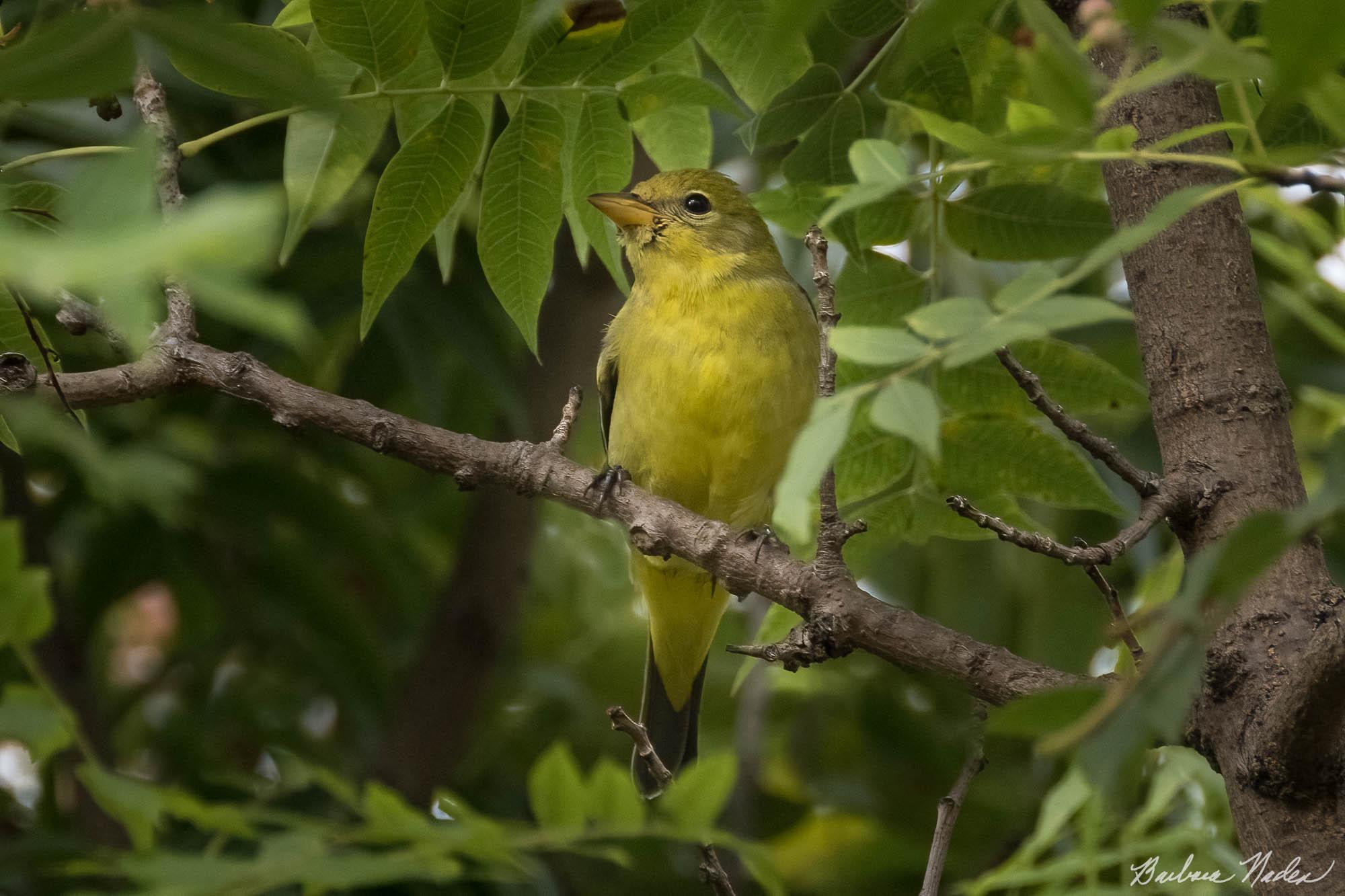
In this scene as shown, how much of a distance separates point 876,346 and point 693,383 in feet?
8.80

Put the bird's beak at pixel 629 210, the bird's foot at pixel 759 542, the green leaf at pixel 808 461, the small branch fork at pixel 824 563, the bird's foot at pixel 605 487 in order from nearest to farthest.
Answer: the green leaf at pixel 808 461 → the small branch fork at pixel 824 563 → the bird's foot at pixel 759 542 → the bird's foot at pixel 605 487 → the bird's beak at pixel 629 210

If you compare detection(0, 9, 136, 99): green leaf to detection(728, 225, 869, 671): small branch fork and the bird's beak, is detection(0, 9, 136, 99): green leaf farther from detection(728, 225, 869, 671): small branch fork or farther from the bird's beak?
the bird's beak

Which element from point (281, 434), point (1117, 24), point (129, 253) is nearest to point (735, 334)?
point (281, 434)

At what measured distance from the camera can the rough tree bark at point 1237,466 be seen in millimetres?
2111

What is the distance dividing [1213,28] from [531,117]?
172 centimetres

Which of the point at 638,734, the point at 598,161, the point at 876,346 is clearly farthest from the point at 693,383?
the point at 876,346

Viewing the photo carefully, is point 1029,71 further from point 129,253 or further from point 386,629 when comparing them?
point 386,629

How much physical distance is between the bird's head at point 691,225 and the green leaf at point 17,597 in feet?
9.32

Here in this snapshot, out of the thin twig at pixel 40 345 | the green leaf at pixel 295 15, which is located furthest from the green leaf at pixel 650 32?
the thin twig at pixel 40 345

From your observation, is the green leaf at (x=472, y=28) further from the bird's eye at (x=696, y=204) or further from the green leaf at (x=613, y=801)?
the bird's eye at (x=696, y=204)

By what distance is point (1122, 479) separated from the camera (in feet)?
8.21

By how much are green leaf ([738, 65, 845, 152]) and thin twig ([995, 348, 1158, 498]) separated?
2.71 feet

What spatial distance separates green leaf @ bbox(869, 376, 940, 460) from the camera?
1.58 meters

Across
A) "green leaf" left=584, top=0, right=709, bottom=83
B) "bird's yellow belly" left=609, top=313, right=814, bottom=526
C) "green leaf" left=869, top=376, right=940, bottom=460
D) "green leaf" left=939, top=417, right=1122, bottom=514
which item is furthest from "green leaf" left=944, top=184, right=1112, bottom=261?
"green leaf" left=869, top=376, right=940, bottom=460
